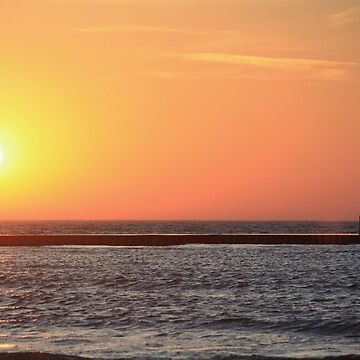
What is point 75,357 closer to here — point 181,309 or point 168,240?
point 181,309

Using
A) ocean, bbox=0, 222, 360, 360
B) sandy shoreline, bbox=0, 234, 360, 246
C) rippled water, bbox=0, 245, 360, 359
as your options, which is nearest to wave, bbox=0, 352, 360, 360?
ocean, bbox=0, 222, 360, 360

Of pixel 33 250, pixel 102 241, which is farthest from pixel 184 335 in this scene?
pixel 102 241

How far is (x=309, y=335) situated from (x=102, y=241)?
91.3 metres

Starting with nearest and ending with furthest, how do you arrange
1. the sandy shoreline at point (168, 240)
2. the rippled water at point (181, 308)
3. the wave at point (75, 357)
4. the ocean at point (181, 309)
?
1. the wave at point (75, 357)
2. the ocean at point (181, 309)
3. the rippled water at point (181, 308)
4. the sandy shoreline at point (168, 240)

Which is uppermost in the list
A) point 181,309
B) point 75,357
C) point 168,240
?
point 168,240

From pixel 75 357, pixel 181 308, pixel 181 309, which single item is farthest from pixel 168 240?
pixel 75 357

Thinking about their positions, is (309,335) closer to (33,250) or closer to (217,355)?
(217,355)

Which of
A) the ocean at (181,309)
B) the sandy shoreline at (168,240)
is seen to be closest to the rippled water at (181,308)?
the ocean at (181,309)

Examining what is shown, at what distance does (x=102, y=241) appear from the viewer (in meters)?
127

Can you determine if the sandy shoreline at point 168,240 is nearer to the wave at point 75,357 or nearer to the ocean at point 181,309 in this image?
the ocean at point 181,309

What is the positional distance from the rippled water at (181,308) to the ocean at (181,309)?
48 millimetres

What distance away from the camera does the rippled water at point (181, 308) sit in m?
33.9

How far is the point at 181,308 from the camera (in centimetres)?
4544

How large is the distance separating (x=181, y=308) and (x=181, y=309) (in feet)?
1.54
